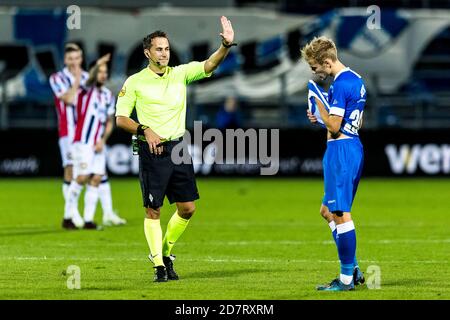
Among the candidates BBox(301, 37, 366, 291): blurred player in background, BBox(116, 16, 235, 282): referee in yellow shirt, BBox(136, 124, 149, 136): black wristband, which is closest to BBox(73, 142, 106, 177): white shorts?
BBox(116, 16, 235, 282): referee in yellow shirt

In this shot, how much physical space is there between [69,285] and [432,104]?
20.2m

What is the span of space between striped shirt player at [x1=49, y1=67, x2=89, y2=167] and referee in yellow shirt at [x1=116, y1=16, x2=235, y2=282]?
237 inches

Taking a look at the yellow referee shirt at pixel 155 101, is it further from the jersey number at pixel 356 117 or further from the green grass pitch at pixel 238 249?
the jersey number at pixel 356 117

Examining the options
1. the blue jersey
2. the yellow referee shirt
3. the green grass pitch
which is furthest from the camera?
the yellow referee shirt

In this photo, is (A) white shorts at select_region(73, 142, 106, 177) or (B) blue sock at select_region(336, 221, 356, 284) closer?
(B) blue sock at select_region(336, 221, 356, 284)

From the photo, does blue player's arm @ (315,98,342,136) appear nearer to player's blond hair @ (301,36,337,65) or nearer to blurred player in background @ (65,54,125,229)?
player's blond hair @ (301,36,337,65)

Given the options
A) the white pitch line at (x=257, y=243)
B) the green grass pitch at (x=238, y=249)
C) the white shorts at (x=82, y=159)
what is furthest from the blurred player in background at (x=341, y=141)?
the white shorts at (x=82, y=159)

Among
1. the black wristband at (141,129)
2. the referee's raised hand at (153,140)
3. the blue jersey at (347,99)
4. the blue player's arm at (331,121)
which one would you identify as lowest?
the referee's raised hand at (153,140)

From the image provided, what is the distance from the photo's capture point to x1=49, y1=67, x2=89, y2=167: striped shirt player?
1778 centimetres

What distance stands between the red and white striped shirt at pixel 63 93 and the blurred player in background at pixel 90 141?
15 cm

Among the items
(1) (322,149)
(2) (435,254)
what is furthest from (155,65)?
(1) (322,149)

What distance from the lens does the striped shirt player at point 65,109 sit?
1778cm

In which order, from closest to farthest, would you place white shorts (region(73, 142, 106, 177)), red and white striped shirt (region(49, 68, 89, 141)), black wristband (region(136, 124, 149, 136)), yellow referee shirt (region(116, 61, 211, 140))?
black wristband (region(136, 124, 149, 136)), yellow referee shirt (region(116, 61, 211, 140)), white shorts (region(73, 142, 106, 177)), red and white striped shirt (region(49, 68, 89, 141))
